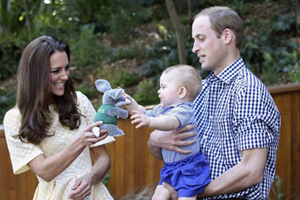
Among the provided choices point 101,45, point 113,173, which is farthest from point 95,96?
point 113,173

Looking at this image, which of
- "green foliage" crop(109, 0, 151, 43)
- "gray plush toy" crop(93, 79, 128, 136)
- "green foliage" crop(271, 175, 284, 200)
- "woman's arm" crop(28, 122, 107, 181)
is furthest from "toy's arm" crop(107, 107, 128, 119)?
"green foliage" crop(109, 0, 151, 43)

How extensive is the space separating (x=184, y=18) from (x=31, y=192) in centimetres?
539

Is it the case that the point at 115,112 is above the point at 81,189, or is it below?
above

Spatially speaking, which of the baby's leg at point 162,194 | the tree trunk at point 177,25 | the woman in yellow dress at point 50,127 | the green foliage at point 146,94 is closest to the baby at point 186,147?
the baby's leg at point 162,194

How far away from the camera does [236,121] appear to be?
8.23ft

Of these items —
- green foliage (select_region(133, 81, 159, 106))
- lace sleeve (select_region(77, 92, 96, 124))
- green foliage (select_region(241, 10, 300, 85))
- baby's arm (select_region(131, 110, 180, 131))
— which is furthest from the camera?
green foliage (select_region(241, 10, 300, 85))

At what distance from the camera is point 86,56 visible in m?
8.09

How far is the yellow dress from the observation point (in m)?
2.94

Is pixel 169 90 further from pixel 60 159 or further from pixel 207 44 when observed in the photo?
pixel 60 159

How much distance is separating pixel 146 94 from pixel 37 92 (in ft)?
12.8

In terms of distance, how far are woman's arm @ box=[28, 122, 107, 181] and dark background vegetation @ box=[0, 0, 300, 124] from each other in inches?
142

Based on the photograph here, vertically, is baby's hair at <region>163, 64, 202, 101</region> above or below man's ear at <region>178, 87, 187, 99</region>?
above

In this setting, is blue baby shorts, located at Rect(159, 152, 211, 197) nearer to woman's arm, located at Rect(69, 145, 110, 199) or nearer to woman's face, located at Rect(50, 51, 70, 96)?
woman's arm, located at Rect(69, 145, 110, 199)

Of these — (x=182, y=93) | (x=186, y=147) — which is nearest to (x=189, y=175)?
(x=186, y=147)
